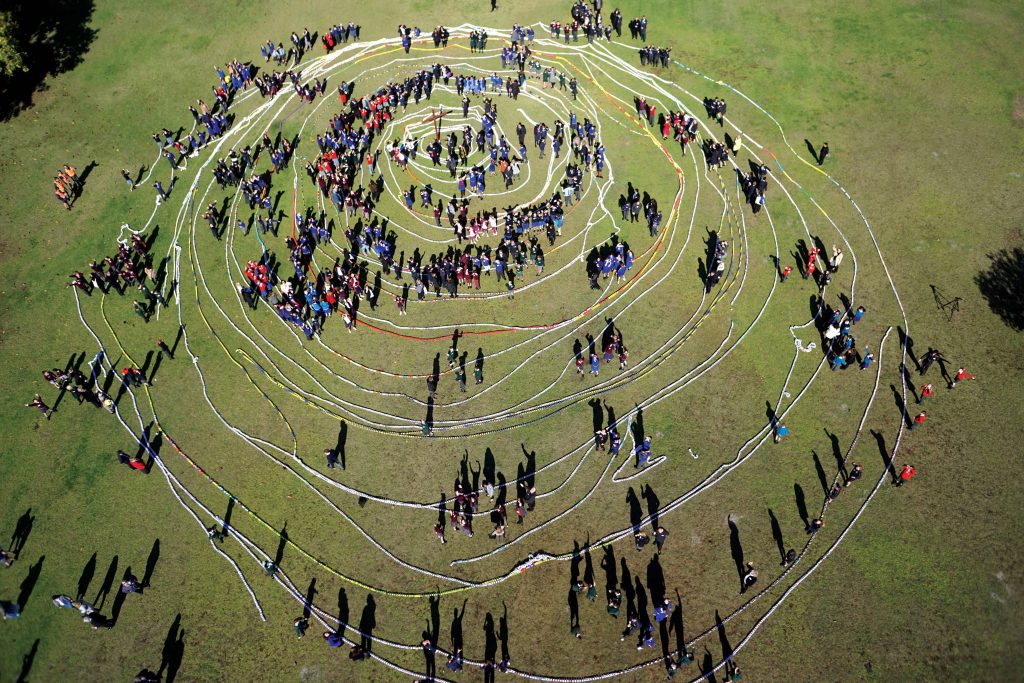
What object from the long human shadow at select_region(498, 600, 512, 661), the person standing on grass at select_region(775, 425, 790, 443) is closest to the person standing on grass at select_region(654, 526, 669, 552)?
the long human shadow at select_region(498, 600, 512, 661)

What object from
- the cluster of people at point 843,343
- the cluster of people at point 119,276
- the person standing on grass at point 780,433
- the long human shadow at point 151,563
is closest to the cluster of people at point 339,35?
the cluster of people at point 119,276

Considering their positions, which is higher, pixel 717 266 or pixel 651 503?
pixel 717 266

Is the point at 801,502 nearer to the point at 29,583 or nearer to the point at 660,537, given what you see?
the point at 660,537

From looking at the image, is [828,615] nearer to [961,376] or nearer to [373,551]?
[961,376]

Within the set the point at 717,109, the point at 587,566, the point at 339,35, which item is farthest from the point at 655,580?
the point at 339,35

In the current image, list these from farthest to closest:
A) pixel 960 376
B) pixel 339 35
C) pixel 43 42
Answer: pixel 43 42 → pixel 339 35 → pixel 960 376
